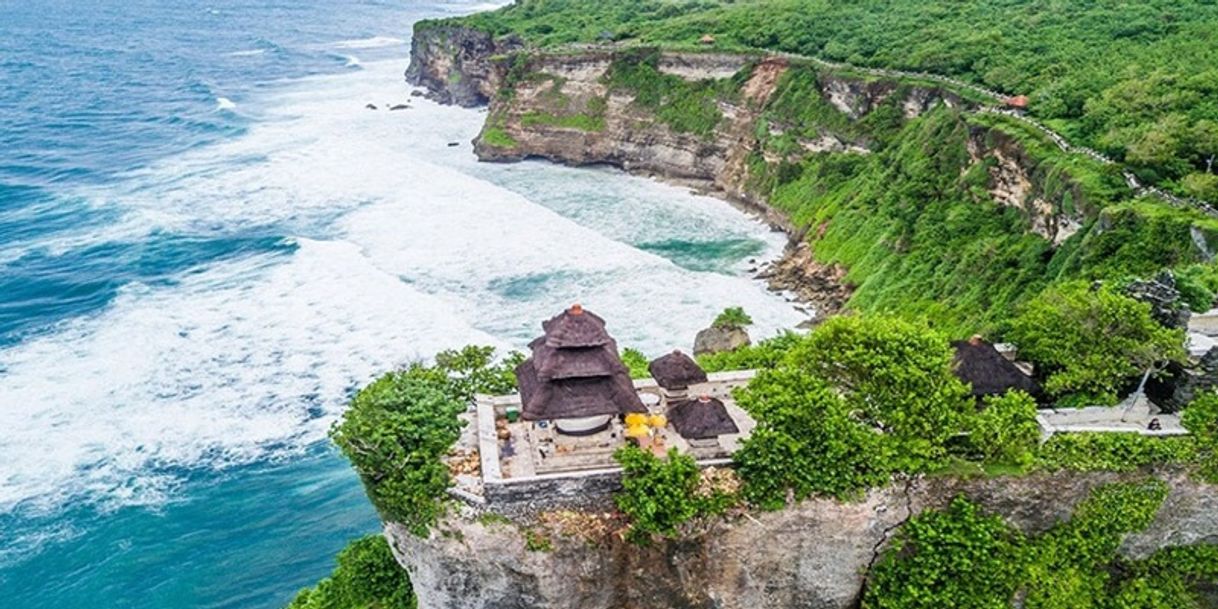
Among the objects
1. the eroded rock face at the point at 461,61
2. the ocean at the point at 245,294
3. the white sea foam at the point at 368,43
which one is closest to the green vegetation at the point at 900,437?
the ocean at the point at 245,294

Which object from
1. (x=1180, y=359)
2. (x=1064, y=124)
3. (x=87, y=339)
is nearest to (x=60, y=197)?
(x=87, y=339)

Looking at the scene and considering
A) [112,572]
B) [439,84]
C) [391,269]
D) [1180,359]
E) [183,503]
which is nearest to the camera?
[1180,359]

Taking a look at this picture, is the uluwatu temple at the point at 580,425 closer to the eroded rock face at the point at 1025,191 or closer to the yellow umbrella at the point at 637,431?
the yellow umbrella at the point at 637,431

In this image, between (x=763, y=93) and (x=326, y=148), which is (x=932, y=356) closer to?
(x=763, y=93)

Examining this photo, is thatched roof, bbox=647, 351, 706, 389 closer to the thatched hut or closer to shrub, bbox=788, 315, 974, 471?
the thatched hut

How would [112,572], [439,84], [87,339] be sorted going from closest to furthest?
[112,572] < [87,339] < [439,84]

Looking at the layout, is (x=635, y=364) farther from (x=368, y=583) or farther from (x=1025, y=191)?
(x=1025, y=191)

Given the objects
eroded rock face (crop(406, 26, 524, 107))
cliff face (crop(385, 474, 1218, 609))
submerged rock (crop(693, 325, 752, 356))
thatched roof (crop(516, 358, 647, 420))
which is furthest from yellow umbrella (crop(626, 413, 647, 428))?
eroded rock face (crop(406, 26, 524, 107))
